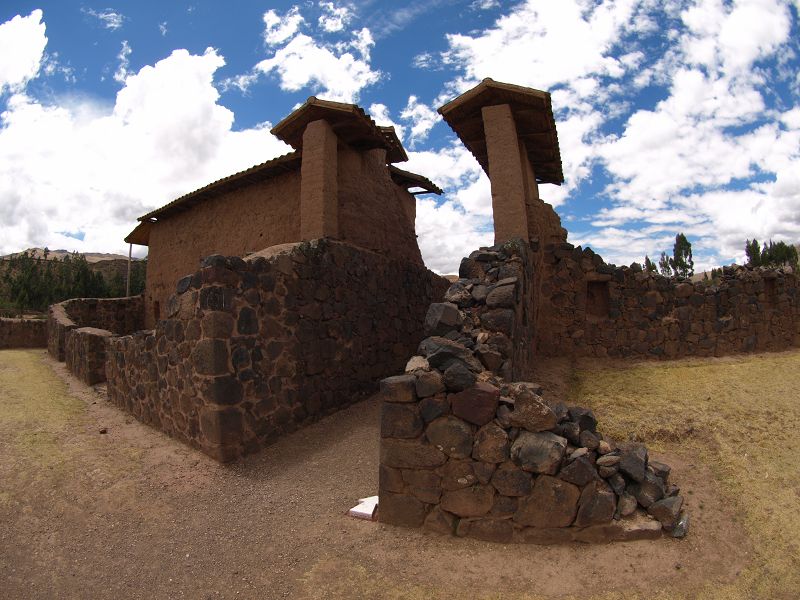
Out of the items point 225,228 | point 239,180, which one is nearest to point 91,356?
point 225,228

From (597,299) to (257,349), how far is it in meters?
7.40

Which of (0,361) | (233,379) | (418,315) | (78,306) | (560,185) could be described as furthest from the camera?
(78,306)

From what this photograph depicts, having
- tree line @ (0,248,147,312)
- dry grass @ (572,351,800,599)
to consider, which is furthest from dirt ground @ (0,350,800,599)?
tree line @ (0,248,147,312)

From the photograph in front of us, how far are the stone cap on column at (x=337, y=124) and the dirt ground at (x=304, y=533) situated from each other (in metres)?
5.83

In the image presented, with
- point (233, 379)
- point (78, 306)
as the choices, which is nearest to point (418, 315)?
point (233, 379)

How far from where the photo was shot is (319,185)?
8547 mm

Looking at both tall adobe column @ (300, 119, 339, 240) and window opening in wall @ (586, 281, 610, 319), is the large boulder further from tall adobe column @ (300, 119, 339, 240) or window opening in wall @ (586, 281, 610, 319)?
window opening in wall @ (586, 281, 610, 319)

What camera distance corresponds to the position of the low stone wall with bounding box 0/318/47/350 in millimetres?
16312

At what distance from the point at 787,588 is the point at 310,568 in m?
3.59

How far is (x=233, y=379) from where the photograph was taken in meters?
5.96

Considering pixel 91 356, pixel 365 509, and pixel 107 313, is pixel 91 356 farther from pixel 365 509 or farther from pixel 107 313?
pixel 365 509

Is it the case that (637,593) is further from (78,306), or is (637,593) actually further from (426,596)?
(78,306)

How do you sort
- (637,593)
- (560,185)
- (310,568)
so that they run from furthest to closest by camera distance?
1. (560,185)
2. (310,568)
3. (637,593)

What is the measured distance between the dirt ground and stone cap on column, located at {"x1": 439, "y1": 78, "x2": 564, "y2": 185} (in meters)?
5.39
